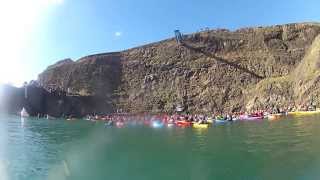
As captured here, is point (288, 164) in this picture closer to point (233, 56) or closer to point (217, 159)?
point (217, 159)

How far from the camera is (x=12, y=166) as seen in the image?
6538 cm

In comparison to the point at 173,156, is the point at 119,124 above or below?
above

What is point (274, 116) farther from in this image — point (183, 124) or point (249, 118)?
point (183, 124)

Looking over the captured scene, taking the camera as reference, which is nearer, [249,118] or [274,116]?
[274,116]

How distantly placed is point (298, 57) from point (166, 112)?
183 feet

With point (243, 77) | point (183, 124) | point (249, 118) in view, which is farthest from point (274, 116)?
point (243, 77)

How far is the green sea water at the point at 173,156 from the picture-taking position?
5425cm

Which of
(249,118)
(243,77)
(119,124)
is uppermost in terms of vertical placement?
(243,77)

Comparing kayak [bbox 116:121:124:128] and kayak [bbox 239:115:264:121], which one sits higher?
kayak [bbox 239:115:264:121]

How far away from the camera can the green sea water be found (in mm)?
54250

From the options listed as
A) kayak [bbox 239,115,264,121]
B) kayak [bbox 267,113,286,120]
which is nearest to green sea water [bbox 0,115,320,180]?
kayak [bbox 267,113,286,120]

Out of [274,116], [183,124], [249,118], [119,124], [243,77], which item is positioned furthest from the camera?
[243,77]

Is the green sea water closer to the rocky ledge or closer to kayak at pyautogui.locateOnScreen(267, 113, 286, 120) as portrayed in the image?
kayak at pyautogui.locateOnScreen(267, 113, 286, 120)

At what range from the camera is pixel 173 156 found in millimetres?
68562
